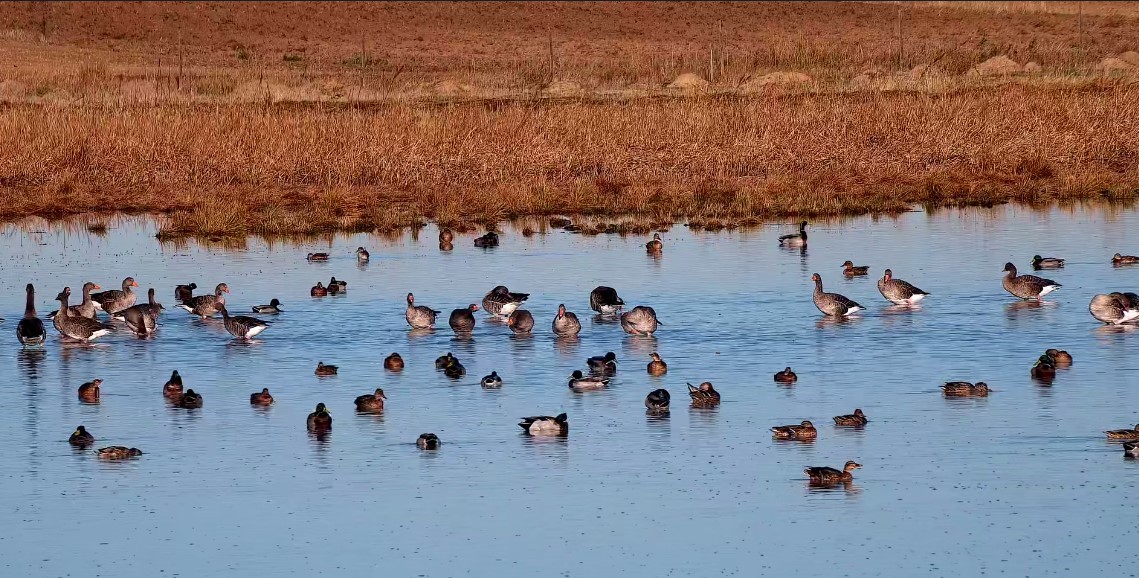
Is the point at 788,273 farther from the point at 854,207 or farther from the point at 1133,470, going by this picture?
the point at 1133,470

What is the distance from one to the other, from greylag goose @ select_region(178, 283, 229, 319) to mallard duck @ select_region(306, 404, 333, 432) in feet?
25.1

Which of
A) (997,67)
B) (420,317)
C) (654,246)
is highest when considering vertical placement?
(997,67)

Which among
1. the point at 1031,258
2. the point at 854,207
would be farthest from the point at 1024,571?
the point at 854,207

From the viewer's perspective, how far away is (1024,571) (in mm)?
11930

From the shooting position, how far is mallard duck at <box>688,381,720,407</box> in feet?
58.5

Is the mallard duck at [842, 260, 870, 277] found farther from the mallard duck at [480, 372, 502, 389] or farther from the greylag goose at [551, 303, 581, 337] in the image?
the mallard duck at [480, 372, 502, 389]

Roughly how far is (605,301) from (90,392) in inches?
322

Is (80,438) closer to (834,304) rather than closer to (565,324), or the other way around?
(565,324)

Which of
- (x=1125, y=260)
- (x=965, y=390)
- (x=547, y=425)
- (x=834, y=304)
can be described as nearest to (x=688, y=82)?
(x=1125, y=260)

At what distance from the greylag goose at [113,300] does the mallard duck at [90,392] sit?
6.26 meters

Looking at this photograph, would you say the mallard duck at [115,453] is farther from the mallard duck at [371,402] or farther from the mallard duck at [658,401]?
the mallard duck at [658,401]

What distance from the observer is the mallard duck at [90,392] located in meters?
18.6

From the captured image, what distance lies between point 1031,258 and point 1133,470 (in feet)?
51.3

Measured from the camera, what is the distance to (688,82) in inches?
2264
